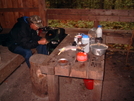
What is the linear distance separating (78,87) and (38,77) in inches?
44.9

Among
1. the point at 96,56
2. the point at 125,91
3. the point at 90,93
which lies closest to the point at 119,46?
the point at 125,91

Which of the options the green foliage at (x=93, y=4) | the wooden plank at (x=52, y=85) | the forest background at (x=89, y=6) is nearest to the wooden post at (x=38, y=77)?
the wooden plank at (x=52, y=85)

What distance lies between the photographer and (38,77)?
2.81 m

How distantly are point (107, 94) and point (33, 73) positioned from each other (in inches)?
72.8

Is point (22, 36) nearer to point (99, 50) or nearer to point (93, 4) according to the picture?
point (99, 50)

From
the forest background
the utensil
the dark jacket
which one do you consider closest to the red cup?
the utensil

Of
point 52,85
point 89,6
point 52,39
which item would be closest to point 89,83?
point 52,85

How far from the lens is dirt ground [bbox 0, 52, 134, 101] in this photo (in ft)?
9.84

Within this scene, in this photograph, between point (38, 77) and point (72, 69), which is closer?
point (72, 69)

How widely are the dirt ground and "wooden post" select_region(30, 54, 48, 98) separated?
0.17 m

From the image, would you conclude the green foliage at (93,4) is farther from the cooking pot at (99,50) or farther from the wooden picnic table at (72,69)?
the wooden picnic table at (72,69)

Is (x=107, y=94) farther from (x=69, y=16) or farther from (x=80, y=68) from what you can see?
(x=69, y=16)

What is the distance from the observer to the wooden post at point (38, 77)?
2.72m

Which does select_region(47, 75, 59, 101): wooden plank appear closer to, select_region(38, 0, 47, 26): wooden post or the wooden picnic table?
the wooden picnic table
